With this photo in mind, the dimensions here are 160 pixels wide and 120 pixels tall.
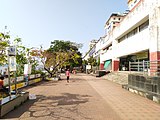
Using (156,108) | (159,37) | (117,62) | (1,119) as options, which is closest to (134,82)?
(159,37)

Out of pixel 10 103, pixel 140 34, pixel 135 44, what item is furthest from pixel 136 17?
pixel 10 103

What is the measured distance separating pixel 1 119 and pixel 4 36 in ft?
20.8

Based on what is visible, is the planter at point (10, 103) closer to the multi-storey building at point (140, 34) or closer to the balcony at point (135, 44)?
the multi-storey building at point (140, 34)

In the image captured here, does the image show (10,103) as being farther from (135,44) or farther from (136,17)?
(135,44)

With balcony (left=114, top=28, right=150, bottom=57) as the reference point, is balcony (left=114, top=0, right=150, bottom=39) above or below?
above

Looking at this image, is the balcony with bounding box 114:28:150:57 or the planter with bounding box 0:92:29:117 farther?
the balcony with bounding box 114:28:150:57

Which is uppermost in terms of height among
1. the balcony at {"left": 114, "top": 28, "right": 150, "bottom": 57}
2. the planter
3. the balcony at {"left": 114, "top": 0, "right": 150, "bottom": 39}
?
the balcony at {"left": 114, "top": 0, "right": 150, "bottom": 39}

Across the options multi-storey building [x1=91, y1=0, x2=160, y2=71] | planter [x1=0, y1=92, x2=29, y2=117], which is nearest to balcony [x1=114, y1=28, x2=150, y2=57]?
multi-storey building [x1=91, y1=0, x2=160, y2=71]

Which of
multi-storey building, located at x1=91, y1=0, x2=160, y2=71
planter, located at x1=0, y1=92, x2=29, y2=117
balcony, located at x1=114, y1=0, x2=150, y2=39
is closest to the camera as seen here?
planter, located at x1=0, y1=92, x2=29, y2=117

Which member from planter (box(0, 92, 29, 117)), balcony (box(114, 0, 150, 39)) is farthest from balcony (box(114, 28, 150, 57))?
planter (box(0, 92, 29, 117))

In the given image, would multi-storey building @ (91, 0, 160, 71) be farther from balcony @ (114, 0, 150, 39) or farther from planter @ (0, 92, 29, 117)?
planter @ (0, 92, 29, 117)

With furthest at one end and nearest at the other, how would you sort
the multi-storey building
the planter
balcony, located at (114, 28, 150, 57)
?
1. balcony, located at (114, 28, 150, 57)
2. the multi-storey building
3. the planter

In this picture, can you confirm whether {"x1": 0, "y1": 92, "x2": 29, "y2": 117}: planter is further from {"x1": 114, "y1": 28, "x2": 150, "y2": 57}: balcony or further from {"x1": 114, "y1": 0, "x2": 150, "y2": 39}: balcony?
{"x1": 114, "y1": 0, "x2": 150, "y2": 39}: balcony

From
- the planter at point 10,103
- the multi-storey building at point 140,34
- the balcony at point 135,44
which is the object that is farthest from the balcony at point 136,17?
the planter at point 10,103
